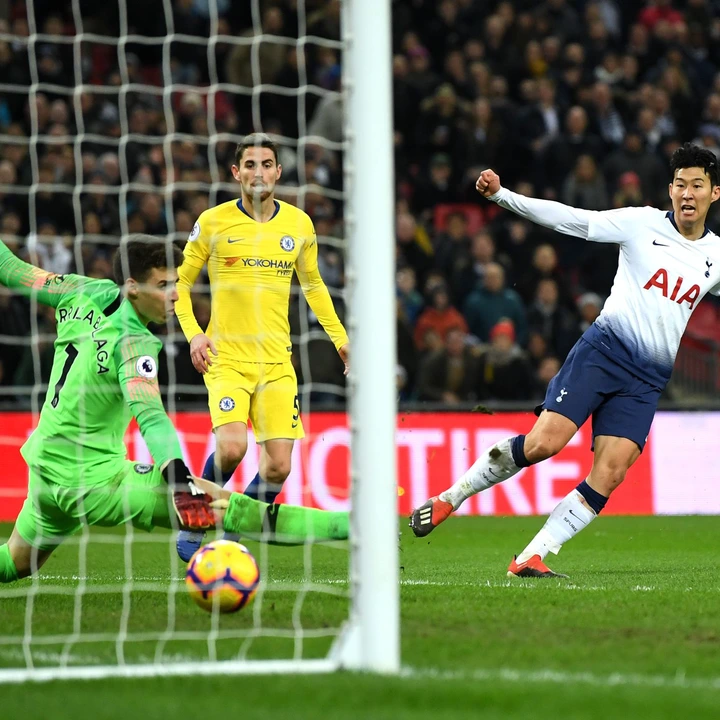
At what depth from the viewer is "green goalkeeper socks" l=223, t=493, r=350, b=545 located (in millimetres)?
5715

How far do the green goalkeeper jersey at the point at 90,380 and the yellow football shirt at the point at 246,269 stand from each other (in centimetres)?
148

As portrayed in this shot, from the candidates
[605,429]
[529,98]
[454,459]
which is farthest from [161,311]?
[529,98]

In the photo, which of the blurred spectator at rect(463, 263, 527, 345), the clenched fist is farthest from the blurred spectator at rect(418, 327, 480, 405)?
the clenched fist

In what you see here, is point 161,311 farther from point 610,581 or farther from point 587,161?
point 587,161

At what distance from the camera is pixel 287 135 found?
49.6ft

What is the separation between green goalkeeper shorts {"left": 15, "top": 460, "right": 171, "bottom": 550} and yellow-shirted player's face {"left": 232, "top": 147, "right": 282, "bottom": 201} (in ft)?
6.67

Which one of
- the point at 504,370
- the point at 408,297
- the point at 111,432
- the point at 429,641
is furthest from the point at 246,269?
the point at 408,297

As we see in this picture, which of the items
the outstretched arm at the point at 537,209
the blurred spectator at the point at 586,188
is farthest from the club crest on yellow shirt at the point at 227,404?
the blurred spectator at the point at 586,188

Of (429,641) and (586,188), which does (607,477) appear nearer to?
(429,641)

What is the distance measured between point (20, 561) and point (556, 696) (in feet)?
10.1

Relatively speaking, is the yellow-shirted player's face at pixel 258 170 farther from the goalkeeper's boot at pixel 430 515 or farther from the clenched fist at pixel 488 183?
the goalkeeper's boot at pixel 430 515

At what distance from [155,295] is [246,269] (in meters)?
1.75

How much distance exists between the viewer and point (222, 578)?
204 inches

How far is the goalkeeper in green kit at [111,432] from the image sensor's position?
223 inches
